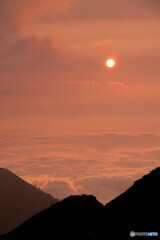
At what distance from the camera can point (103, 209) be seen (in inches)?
1476

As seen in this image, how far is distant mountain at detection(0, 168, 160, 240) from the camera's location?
Result: 98.7ft

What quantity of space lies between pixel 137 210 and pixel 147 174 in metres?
8.66

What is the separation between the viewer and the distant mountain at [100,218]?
30.1m

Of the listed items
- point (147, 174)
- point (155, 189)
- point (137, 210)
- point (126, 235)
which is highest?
point (147, 174)

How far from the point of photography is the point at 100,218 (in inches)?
1380

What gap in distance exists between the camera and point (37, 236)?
3619cm

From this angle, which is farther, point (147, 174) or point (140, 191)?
point (147, 174)

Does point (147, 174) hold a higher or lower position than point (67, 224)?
higher

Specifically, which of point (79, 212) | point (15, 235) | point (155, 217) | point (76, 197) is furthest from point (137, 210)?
point (15, 235)

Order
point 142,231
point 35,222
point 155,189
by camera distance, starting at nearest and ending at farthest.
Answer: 1. point 142,231
2. point 155,189
3. point 35,222

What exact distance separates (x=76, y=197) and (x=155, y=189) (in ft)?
30.8

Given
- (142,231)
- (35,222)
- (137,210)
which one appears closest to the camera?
(142,231)

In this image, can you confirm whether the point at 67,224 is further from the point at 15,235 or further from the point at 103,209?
the point at 15,235

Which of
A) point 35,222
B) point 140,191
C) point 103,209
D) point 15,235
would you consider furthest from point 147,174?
point 15,235
